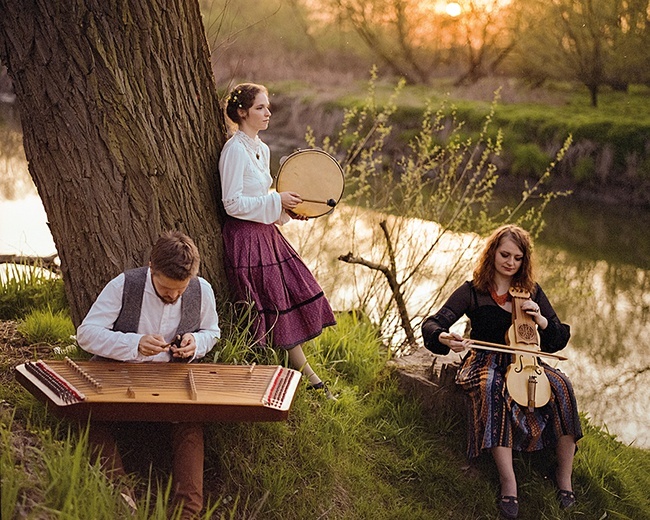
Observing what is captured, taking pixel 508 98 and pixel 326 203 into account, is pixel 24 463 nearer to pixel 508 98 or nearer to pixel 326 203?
pixel 326 203

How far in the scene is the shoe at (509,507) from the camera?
3.41 m

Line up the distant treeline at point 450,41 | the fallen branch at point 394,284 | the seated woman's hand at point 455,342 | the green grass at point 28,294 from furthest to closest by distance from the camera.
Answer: the distant treeline at point 450,41 → the fallen branch at point 394,284 → the green grass at point 28,294 → the seated woman's hand at point 455,342

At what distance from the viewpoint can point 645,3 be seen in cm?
1291

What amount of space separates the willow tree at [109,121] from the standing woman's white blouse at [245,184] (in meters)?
0.14

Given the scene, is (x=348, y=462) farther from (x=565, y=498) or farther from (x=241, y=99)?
(x=241, y=99)

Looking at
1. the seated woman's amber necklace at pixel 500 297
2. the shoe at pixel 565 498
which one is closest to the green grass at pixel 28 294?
the seated woman's amber necklace at pixel 500 297

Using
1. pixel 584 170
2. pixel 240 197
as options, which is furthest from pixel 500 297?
pixel 584 170

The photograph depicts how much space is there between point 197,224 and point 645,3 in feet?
38.2

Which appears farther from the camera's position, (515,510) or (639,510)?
(639,510)

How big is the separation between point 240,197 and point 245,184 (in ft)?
0.35

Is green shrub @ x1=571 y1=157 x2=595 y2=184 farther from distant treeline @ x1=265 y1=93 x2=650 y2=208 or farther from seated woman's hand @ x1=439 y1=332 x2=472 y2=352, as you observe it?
seated woman's hand @ x1=439 y1=332 x2=472 y2=352

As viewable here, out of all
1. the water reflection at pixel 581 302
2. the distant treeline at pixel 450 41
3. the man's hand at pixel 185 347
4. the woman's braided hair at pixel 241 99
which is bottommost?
the water reflection at pixel 581 302

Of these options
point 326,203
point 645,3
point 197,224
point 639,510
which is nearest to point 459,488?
point 639,510

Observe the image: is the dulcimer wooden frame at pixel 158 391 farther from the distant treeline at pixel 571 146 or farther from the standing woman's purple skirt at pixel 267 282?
the distant treeline at pixel 571 146
